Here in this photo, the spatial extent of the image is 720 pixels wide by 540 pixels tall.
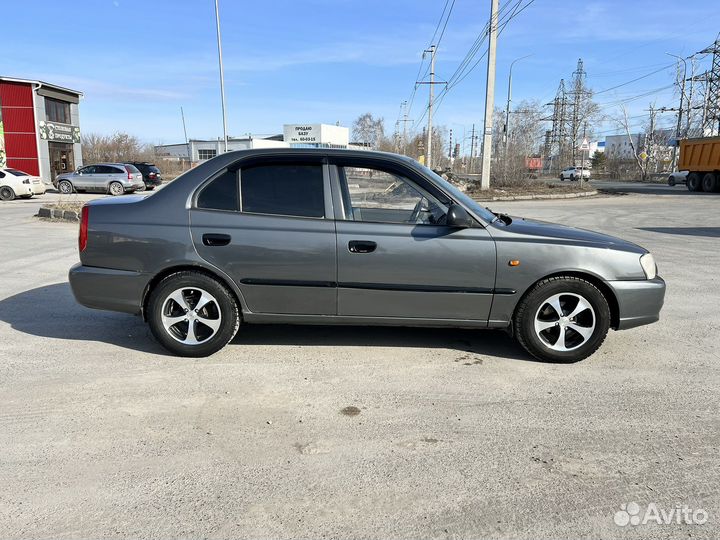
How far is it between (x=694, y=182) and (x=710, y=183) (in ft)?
5.13

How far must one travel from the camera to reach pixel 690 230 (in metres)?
13.7

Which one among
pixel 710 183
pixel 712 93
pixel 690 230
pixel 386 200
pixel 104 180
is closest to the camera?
pixel 386 200

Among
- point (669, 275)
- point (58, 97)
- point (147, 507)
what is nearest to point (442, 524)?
point (147, 507)

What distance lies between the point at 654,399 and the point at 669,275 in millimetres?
4962

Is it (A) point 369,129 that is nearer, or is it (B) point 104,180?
(B) point 104,180

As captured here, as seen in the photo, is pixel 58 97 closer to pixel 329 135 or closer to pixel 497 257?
pixel 497 257

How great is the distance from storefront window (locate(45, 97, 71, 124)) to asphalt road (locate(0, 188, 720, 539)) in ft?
112

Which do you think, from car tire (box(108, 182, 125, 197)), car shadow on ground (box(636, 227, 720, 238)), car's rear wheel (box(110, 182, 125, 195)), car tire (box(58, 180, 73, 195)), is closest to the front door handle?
car shadow on ground (box(636, 227, 720, 238))

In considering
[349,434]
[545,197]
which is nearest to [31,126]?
[545,197]

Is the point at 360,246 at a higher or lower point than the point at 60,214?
higher

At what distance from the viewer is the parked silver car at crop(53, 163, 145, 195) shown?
85.4 ft

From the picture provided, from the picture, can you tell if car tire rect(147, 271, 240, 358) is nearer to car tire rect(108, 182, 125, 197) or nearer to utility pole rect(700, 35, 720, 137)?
car tire rect(108, 182, 125, 197)

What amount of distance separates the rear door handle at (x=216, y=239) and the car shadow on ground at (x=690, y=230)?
12466 millimetres

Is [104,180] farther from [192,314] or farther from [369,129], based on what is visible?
[369,129]
